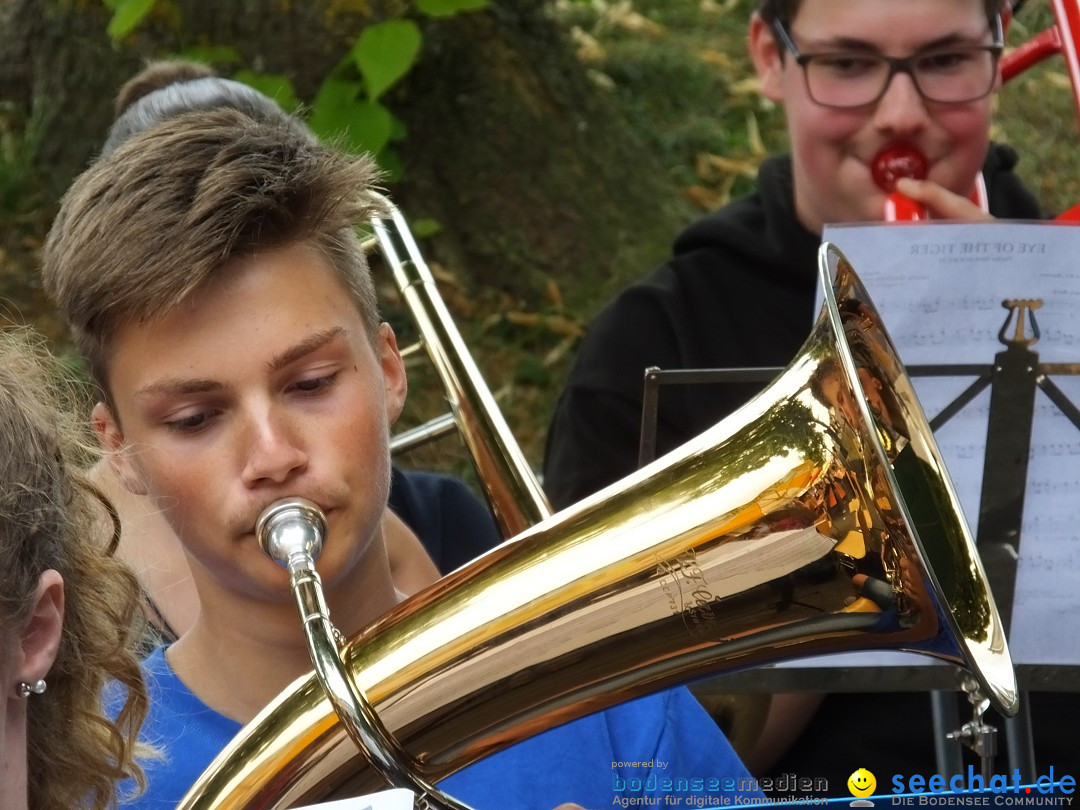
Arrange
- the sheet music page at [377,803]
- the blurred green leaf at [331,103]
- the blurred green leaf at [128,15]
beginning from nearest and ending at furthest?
the sheet music page at [377,803] → the blurred green leaf at [128,15] → the blurred green leaf at [331,103]

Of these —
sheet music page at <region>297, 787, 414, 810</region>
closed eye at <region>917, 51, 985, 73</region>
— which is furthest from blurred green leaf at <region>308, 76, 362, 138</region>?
sheet music page at <region>297, 787, 414, 810</region>

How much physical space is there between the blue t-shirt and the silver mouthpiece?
314 mm

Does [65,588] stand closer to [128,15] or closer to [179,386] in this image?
[179,386]

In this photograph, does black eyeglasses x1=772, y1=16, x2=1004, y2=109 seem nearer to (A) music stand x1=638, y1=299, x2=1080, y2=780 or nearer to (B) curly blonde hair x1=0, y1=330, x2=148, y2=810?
(A) music stand x1=638, y1=299, x2=1080, y2=780

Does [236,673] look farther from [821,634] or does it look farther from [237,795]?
[821,634]

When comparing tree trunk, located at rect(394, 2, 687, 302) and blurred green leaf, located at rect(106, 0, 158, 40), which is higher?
tree trunk, located at rect(394, 2, 687, 302)

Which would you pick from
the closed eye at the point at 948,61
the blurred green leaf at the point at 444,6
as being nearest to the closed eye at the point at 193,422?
the closed eye at the point at 948,61

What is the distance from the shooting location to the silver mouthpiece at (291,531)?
4.51 ft

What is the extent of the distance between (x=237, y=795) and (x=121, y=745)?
0.19m

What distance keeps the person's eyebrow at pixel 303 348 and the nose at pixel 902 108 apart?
116cm

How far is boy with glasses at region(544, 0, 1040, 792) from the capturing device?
2.34m

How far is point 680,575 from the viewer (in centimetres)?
131

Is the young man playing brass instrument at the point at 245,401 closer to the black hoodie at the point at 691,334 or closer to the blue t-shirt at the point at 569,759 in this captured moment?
the blue t-shirt at the point at 569,759

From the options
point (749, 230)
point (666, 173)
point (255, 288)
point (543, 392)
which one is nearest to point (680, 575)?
point (255, 288)
